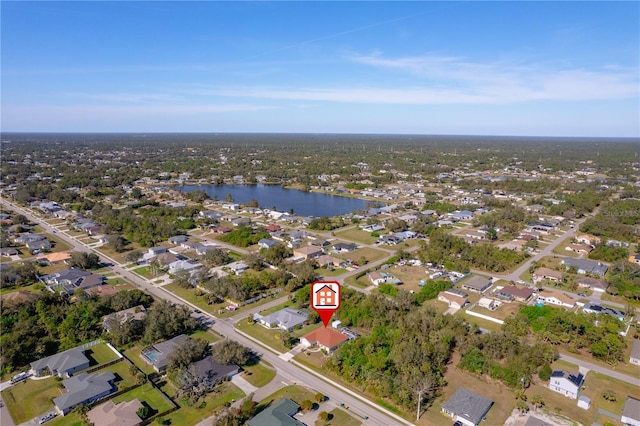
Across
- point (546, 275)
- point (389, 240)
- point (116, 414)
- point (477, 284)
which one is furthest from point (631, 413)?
point (389, 240)

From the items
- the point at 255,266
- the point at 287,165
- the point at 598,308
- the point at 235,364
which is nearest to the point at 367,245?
the point at 255,266

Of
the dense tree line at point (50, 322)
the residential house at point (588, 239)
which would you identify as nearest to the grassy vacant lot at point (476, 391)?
the dense tree line at point (50, 322)

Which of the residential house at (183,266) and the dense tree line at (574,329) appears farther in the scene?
the residential house at (183,266)

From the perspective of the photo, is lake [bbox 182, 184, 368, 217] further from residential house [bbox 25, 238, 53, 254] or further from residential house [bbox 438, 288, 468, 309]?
residential house [bbox 438, 288, 468, 309]

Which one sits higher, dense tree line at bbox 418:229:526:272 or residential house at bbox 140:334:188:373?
dense tree line at bbox 418:229:526:272

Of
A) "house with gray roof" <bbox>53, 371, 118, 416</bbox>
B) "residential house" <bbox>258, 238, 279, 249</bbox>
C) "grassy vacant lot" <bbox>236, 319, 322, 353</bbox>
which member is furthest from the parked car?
"residential house" <bbox>258, 238, 279, 249</bbox>

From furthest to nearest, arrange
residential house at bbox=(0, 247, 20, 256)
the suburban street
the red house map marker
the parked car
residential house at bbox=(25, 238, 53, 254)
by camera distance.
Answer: residential house at bbox=(25, 238, 53, 254)
residential house at bbox=(0, 247, 20, 256)
the red house map marker
the suburban street
the parked car

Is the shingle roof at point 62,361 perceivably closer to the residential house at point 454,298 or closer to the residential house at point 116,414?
the residential house at point 116,414
